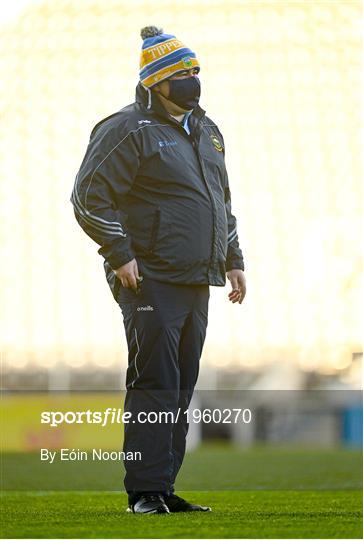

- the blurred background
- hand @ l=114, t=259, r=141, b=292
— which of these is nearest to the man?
hand @ l=114, t=259, r=141, b=292

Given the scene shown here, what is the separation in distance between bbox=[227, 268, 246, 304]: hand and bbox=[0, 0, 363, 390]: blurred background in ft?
120

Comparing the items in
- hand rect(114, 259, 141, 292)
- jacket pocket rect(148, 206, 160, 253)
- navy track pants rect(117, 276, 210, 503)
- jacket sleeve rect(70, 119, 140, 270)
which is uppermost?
jacket sleeve rect(70, 119, 140, 270)

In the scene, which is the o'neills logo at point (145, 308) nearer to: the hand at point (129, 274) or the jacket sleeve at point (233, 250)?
the hand at point (129, 274)

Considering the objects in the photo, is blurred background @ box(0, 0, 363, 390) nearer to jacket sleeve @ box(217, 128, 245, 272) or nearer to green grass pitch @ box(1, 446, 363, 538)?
green grass pitch @ box(1, 446, 363, 538)

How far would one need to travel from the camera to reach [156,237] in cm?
354

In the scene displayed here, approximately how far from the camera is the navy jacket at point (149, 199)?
11.6 ft

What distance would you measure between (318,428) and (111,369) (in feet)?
56.0

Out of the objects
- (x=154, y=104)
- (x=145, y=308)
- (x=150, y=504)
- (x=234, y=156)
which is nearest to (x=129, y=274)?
(x=145, y=308)

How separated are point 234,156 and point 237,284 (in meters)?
43.6

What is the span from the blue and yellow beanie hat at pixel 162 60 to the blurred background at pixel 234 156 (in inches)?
1453

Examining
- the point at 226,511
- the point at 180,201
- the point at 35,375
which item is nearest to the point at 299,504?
the point at 226,511

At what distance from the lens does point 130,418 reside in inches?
138

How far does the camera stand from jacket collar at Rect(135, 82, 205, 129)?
363cm

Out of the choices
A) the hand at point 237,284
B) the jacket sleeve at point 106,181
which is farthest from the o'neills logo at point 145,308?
the hand at point 237,284
